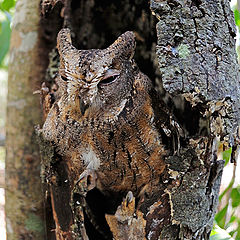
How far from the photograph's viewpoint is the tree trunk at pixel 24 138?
1435mm

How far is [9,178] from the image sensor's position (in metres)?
1.45

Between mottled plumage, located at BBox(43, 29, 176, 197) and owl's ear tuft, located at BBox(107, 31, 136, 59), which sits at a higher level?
owl's ear tuft, located at BBox(107, 31, 136, 59)

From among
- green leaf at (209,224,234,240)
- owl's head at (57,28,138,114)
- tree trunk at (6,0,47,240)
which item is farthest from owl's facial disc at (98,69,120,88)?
green leaf at (209,224,234,240)

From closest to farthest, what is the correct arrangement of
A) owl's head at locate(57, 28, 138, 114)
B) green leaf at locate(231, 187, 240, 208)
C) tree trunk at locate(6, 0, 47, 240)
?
owl's head at locate(57, 28, 138, 114), tree trunk at locate(6, 0, 47, 240), green leaf at locate(231, 187, 240, 208)

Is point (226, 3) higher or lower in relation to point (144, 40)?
higher

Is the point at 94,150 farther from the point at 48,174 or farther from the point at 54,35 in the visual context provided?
the point at 54,35

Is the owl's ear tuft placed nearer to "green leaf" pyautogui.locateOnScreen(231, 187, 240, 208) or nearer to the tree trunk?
the tree trunk

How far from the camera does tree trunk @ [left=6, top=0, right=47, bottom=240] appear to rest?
1.43m

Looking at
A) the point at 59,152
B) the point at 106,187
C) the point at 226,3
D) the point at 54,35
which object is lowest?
the point at 106,187

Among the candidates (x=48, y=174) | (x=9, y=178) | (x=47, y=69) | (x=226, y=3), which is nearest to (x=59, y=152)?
(x=48, y=174)

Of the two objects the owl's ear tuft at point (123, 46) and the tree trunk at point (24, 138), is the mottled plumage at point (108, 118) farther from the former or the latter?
the tree trunk at point (24, 138)

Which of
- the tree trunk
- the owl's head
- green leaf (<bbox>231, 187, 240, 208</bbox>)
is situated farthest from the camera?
green leaf (<bbox>231, 187, 240, 208</bbox>)

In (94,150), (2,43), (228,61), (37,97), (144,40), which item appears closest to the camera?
(228,61)

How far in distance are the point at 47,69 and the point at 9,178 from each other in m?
0.51
